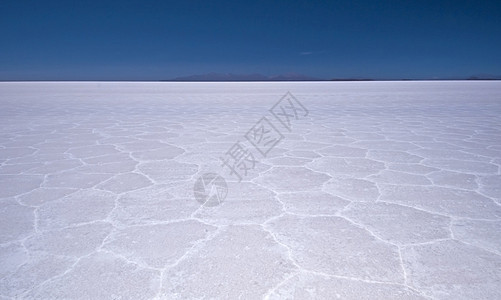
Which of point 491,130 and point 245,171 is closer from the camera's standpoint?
point 245,171

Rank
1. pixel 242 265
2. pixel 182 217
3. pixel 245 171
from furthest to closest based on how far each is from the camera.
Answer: pixel 245 171 → pixel 182 217 → pixel 242 265

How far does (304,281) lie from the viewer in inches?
48.9

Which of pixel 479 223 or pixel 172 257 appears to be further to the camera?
pixel 479 223

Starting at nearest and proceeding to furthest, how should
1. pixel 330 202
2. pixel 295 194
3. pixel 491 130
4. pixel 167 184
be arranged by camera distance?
pixel 330 202 < pixel 295 194 < pixel 167 184 < pixel 491 130

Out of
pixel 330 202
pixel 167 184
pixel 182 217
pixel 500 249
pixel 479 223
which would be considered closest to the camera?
pixel 500 249

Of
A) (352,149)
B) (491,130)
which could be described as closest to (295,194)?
(352,149)

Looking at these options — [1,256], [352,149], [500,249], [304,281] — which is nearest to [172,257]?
[304,281]

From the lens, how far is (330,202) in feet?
6.61

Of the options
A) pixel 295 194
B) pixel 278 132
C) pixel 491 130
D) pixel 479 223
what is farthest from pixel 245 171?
pixel 491 130

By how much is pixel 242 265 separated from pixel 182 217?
0.61 m

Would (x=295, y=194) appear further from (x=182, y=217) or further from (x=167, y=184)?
(x=167, y=184)

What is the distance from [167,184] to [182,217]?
0.61 metres

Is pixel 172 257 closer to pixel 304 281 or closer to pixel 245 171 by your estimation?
pixel 304 281

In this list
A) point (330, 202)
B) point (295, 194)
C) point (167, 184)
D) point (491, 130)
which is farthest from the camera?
point (491, 130)
